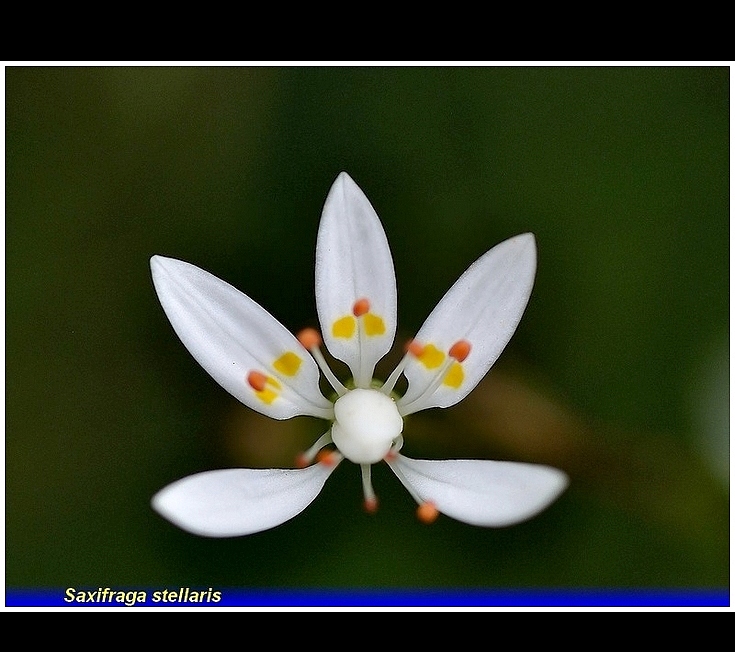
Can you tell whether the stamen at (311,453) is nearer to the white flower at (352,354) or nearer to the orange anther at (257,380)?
the white flower at (352,354)

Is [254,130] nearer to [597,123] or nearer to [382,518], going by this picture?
[597,123]

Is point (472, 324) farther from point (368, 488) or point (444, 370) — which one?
point (368, 488)

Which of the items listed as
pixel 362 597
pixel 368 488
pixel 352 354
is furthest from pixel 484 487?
pixel 362 597

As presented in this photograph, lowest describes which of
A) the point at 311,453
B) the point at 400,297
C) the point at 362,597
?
the point at 362,597

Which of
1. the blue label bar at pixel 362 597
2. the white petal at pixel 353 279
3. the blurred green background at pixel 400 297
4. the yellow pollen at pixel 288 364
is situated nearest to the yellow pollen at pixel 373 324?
the white petal at pixel 353 279

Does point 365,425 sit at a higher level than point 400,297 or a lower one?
lower

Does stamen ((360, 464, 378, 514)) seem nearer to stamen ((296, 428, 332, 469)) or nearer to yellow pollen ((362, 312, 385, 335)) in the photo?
stamen ((296, 428, 332, 469))

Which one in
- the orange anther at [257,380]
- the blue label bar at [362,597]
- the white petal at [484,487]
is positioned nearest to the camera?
the white petal at [484,487]
